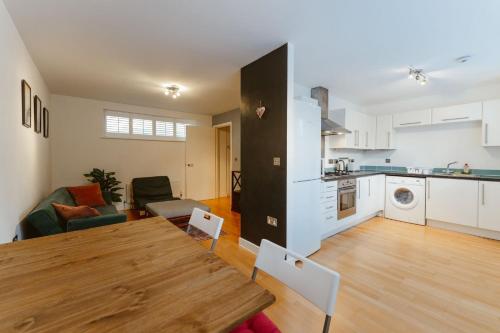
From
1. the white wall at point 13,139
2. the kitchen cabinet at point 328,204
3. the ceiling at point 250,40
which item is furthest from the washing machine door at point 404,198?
the white wall at point 13,139

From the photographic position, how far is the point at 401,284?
2.07 meters

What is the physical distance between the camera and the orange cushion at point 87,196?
346cm

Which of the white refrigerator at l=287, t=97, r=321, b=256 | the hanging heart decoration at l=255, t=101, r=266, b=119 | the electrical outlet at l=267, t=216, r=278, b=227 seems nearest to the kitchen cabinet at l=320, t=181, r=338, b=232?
the white refrigerator at l=287, t=97, r=321, b=256

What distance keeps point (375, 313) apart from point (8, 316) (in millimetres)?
2094

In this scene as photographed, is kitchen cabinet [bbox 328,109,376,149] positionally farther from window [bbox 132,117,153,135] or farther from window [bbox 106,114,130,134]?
window [bbox 106,114,130,134]

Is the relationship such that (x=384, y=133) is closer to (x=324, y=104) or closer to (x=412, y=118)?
(x=412, y=118)

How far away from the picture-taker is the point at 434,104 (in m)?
4.04

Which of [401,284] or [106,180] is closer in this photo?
[401,284]

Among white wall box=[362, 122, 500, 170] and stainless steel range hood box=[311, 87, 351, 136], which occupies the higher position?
stainless steel range hood box=[311, 87, 351, 136]

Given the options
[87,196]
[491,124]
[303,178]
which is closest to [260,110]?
[303,178]

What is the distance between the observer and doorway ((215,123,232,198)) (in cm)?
609

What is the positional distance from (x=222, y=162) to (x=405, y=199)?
168 inches

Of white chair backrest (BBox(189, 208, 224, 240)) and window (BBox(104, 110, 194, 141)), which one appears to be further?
window (BBox(104, 110, 194, 141))

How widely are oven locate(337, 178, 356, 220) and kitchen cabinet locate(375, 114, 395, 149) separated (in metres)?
1.55
